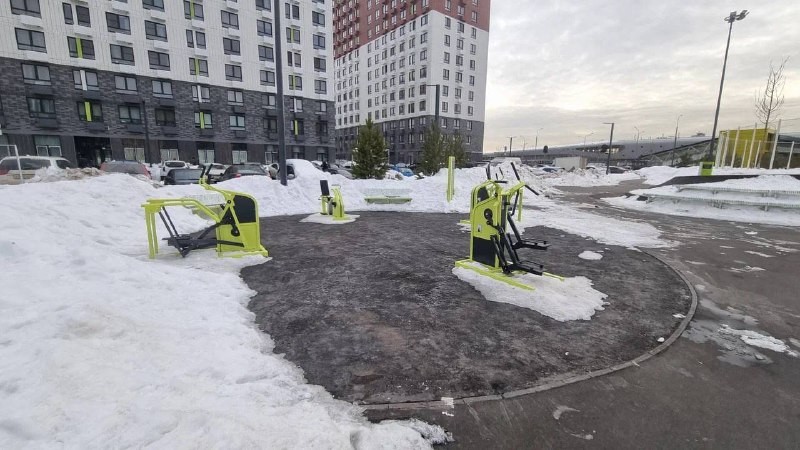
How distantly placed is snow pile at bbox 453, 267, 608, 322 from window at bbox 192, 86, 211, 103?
138 ft

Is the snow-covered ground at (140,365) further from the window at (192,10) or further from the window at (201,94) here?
the window at (192,10)

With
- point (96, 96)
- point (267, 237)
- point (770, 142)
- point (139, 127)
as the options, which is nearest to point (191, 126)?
point (139, 127)

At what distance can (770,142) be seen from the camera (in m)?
19.9

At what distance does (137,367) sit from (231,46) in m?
45.9

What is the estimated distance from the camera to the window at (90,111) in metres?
33.4

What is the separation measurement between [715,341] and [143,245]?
396 inches

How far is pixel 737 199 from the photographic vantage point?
14.4 m

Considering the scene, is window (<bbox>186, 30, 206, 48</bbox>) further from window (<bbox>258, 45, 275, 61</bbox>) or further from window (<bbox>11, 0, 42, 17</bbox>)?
window (<bbox>11, 0, 42, 17</bbox>)

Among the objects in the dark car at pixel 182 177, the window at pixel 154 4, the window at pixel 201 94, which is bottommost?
the dark car at pixel 182 177

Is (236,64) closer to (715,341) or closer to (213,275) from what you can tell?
(213,275)

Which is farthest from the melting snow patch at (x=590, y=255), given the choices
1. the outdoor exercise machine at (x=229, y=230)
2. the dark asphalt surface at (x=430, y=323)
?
the outdoor exercise machine at (x=229, y=230)

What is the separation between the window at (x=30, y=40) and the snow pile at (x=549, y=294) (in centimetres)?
4463

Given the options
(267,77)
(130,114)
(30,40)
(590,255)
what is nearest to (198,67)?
(267,77)

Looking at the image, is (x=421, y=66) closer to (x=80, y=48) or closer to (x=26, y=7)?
(x=80, y=48)
